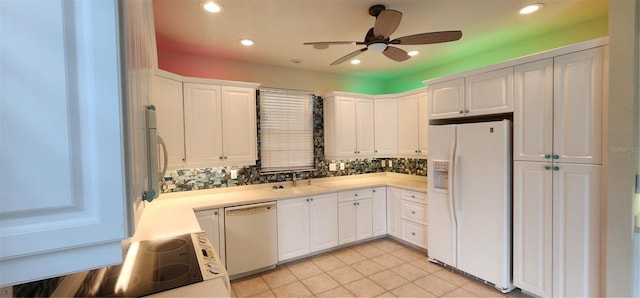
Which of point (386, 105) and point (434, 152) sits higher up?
point (386, 105)

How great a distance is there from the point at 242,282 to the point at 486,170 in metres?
2.80

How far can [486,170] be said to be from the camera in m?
2.52

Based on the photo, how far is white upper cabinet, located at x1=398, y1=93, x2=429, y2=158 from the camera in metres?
3.65

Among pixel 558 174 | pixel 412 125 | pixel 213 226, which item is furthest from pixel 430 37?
pixel 213 226

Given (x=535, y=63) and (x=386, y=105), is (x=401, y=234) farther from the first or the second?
(x=535, y=63)

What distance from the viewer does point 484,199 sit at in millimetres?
2541

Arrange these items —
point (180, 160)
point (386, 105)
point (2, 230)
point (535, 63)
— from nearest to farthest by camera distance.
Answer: point (2, 230)
point (535, 63)
point (180, 160)
point (386, 105)

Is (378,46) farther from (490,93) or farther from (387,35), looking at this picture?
(490,93)

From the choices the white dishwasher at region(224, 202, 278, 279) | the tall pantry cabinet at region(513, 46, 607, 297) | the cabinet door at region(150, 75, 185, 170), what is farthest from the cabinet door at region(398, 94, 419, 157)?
the cabinet door at region(150, 75, 185, 170)

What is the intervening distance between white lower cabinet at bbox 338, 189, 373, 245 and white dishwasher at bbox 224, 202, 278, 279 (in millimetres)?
954

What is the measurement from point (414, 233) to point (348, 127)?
1.76 metres

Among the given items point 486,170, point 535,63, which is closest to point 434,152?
point 486,170

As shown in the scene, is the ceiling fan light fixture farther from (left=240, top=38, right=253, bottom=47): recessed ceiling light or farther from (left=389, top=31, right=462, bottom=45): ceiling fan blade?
(left=240, top=38, right=253, bottom=47): recessed ceiling light

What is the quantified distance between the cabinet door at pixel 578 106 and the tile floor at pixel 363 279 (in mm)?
1440
